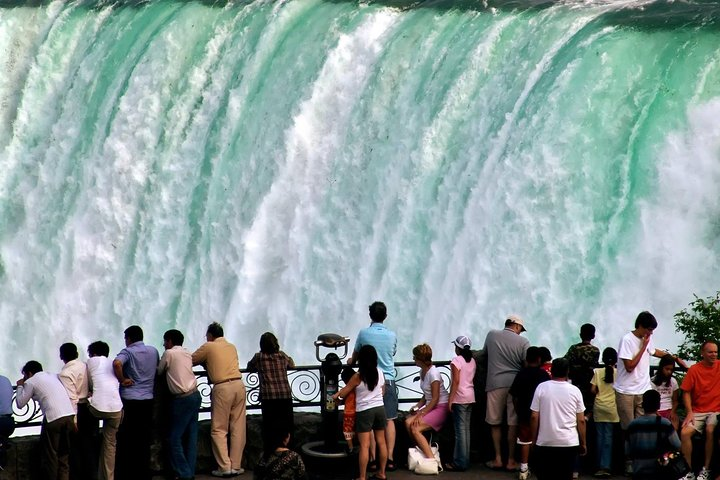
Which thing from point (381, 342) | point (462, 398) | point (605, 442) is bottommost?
point (605, 442)

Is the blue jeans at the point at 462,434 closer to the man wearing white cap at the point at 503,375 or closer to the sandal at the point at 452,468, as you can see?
the sandal at the point at 452,468

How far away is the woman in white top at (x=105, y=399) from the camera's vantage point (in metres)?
15.6

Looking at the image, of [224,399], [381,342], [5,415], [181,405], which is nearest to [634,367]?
[381,342]

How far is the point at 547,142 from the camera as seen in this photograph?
22.4 meters

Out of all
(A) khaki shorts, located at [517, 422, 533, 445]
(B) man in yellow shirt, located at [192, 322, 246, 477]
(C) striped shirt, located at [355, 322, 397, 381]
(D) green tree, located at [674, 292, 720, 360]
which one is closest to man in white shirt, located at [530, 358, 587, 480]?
(A) khaki shorts, located at [517, 422, 533, 445]

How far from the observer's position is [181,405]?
15.8 meters

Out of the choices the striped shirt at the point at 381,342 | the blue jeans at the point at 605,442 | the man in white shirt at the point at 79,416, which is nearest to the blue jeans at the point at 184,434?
the man in white shirt at the point at 79,416

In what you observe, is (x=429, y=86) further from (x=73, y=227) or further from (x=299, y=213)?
(x=73, y=227)

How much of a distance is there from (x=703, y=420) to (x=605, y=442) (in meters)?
1.10

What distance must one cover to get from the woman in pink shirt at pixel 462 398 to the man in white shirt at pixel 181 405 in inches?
97.4

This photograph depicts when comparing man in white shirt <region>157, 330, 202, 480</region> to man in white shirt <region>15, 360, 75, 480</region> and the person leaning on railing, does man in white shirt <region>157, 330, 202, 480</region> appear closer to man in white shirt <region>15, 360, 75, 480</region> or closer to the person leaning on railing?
man in white shirt <region>15, 360, 75, 480</region>

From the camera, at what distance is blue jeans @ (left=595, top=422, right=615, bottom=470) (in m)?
15.8

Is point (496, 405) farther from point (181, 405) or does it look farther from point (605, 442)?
point (181, 405)

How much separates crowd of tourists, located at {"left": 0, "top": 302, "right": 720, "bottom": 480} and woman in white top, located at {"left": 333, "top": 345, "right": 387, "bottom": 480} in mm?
12
